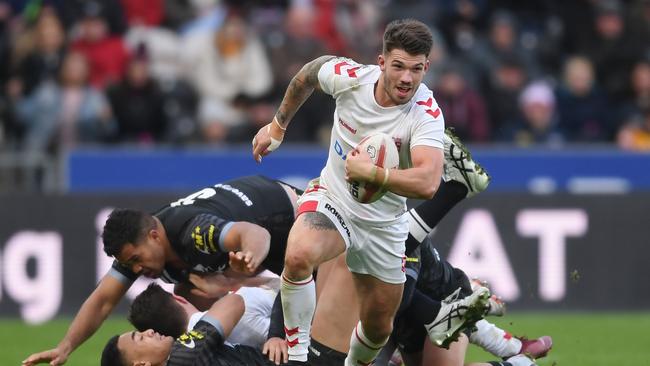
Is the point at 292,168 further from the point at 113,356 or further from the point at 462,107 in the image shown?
the point at 113,356

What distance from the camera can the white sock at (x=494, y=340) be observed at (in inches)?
376

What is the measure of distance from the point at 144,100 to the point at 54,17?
1580 millimetres

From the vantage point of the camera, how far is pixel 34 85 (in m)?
16.8

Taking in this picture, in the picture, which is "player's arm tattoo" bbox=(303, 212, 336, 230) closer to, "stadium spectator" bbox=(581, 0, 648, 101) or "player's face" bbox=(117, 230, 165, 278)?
"player's face" bbox=(117, 230, 165, 278)

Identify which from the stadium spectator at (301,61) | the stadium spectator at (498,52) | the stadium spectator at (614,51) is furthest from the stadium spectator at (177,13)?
the stadium spectator at (614,51)

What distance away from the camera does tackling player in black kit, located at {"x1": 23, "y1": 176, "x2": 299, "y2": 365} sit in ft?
29.1

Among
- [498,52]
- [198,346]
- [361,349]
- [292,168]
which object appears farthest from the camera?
[498,52]

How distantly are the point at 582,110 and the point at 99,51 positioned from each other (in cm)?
582

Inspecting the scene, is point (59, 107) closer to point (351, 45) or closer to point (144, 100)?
point (144, 100)

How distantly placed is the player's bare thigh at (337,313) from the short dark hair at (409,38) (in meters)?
1.57

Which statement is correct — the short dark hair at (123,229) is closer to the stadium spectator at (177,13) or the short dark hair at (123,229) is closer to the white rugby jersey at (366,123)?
the white rugby jersey at (366,123)

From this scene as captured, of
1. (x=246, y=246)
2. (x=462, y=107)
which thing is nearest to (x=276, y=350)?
(x=246, y=246)

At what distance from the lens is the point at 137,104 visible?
16.7 metres

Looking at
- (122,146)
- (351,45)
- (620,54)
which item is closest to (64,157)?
(122,146)
